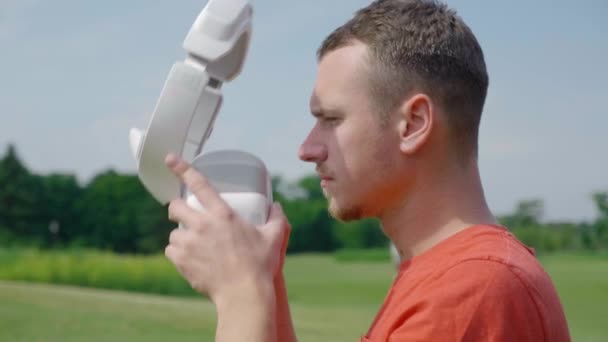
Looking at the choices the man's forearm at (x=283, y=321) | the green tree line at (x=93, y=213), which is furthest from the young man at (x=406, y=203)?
the green tree line at (x=93, y=213)

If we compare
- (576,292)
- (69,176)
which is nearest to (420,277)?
(576,292)

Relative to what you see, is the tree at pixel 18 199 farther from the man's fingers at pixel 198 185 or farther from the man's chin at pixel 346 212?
the man's fingers at pixel 198 185

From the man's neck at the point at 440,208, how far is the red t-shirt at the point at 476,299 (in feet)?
0.23

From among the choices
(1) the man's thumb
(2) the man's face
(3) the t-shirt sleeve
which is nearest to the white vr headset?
(1) the man's thumb

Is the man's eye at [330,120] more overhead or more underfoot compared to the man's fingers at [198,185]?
more overhead

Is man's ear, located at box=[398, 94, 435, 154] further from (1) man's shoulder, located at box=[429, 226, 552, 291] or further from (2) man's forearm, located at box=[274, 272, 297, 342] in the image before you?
(2) man's forearm, located at box=[274, 272, 297, 342]

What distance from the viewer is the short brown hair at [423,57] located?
198 cm

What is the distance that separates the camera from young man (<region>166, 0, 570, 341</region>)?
1.75 meters

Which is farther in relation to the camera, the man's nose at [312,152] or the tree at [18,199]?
the tree at [18,199]

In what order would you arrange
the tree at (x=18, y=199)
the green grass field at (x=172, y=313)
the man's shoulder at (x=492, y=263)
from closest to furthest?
the man's shoulder at (x=492, y=263) → the green grass field at (x=172, y=313) → the tree at (x=18, y=199)

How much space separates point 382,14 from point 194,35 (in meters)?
0.45

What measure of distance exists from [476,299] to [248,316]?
46 cm

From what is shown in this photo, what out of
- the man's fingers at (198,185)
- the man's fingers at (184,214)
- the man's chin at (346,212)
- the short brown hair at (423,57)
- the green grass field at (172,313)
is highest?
the short brown hair at (423,57)

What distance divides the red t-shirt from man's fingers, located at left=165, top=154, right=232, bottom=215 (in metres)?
0.44
